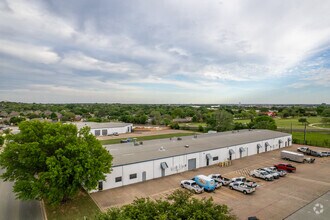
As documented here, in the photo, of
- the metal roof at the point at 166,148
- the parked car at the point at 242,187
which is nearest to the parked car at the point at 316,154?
the metal roof at the point at 166,148

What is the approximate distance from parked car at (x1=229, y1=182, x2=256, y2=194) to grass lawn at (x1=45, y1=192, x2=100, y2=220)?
16.8 meters

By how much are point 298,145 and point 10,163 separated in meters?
62.2

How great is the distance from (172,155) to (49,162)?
1863 cm

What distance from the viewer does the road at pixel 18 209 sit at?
2042 centimetres

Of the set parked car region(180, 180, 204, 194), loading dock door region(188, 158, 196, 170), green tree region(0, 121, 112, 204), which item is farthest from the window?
loading dock door region(188, 158, 196, 170)

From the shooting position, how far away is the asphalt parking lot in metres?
22.1

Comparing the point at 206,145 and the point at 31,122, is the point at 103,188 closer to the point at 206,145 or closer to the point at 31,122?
the point at 31,122

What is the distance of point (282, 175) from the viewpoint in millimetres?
32188

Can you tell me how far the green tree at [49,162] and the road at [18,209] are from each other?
2287 millimetres

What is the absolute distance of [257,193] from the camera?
26.2m

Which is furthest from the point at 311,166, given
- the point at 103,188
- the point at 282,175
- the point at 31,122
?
the point at 31,122

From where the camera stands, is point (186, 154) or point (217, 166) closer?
point (186, 154)

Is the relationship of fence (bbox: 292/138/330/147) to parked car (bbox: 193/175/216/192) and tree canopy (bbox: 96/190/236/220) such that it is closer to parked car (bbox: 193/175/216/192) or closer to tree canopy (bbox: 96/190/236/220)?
parked car (bbox: 193/175/216/192)

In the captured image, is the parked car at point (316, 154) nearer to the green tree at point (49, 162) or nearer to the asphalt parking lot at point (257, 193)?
the asphalt parking lot at point (257, 193)
